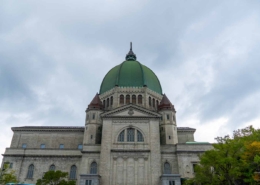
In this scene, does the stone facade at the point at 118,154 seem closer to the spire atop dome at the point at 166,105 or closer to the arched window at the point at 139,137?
the arched window at the point at 139,137

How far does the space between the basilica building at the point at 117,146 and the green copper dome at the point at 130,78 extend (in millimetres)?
527

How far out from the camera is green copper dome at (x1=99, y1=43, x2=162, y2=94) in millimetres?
54500

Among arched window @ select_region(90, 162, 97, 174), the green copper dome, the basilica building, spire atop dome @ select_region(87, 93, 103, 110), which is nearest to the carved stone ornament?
the basilica building

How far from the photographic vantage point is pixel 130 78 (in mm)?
55188

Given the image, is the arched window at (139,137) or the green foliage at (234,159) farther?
the arched window at (139,137)

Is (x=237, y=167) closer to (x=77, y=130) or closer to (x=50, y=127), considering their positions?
(x=77, y=130)

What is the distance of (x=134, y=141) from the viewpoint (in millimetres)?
42781

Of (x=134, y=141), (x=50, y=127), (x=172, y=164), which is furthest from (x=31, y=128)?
(x=172, y=164)

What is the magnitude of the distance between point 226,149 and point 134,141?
18.2 metres

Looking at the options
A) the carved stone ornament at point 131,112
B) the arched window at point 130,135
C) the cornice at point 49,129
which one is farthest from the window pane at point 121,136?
the cornice at point 49,129

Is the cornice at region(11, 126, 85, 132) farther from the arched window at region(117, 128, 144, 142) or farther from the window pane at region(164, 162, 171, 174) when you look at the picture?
the window pane at region(164, 162, 171, 174)

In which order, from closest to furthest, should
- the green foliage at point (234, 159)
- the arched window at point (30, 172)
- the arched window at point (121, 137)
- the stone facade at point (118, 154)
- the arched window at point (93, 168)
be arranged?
the green foliage at point (234, 159) < the stone facade at point (118, 154) < the arched window at point (93, 168) < the arched window at point (121, 137) < the arched window at point (30, 172)

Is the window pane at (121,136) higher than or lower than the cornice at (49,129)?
lower

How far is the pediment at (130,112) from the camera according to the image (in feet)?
147
